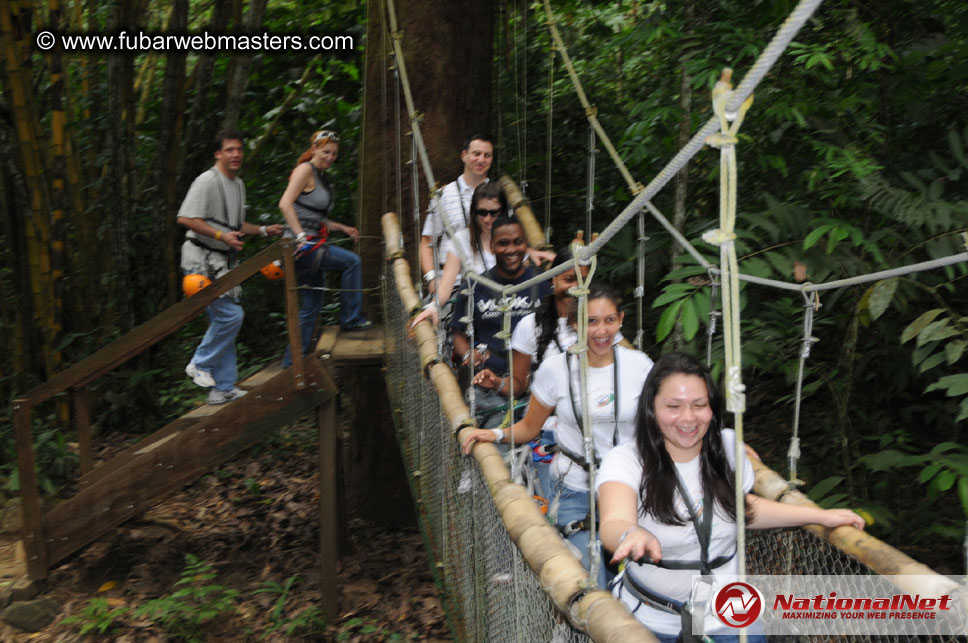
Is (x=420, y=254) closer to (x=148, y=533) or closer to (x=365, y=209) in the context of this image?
(x=365, y=209)

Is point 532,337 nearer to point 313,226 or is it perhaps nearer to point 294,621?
point 313,226

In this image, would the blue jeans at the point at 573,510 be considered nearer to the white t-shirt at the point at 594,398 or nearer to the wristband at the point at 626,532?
the white t-shirt at the point at 594,398

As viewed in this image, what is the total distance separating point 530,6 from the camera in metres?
5.81

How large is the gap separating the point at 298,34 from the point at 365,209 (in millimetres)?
1867

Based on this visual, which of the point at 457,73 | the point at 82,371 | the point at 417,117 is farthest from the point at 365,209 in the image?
the point at 82,371

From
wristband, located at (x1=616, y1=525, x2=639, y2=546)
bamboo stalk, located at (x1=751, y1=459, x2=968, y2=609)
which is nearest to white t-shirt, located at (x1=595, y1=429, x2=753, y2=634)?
wristband, located at (x1=616, y1=525, x2=639, y2=546)

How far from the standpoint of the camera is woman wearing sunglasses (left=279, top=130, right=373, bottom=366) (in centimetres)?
387

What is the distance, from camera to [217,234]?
3.75 metres

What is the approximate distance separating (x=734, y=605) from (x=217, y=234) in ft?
9.08

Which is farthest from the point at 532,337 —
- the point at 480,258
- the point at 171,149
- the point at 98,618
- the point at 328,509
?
the point at 171,149

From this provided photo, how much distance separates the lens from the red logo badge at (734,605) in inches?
59.8

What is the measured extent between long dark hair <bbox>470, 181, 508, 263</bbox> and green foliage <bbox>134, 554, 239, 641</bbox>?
2.03 metres

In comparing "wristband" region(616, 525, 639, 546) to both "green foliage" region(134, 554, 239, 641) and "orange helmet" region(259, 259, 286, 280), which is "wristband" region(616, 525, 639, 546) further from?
"green foliage" region(134, 554, 239, 641)

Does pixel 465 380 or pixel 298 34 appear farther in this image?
pixel 298 34
